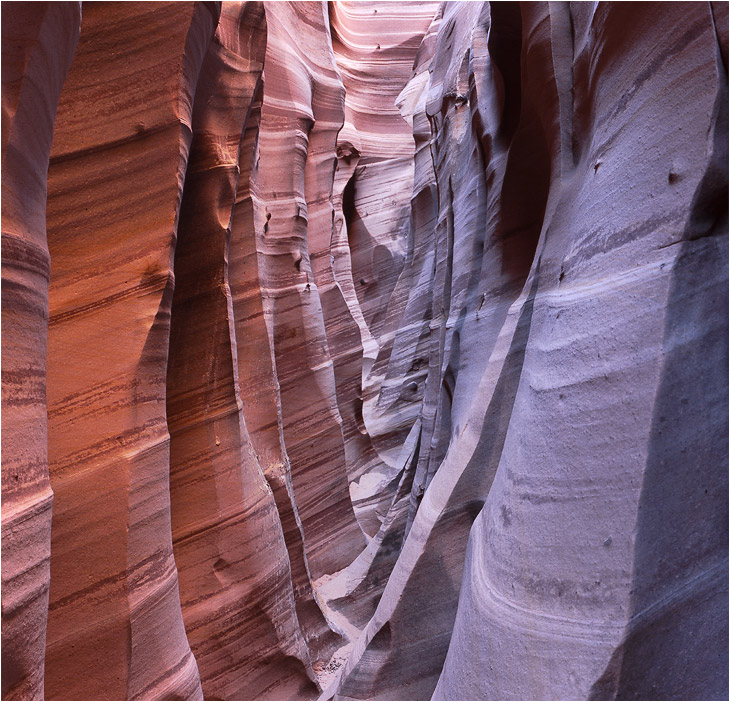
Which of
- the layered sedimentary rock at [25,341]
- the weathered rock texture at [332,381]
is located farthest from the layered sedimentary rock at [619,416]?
the layered sedimentary rock at [25,341]

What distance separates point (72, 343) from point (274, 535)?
7.09 feet

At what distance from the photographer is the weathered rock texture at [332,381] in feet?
6.41

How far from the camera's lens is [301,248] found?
6.98 m

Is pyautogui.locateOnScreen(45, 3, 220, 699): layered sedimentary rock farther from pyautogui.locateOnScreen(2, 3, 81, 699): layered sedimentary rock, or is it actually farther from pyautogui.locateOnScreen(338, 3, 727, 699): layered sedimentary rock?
pyautogui.locateOnScreen(338, 3, 727, 699): layered sedimentary rock

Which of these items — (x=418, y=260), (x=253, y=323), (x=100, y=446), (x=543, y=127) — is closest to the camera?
(x=100, y=446)

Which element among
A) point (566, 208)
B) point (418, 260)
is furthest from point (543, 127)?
point (418, 260)

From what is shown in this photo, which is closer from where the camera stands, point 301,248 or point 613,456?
point 613,456

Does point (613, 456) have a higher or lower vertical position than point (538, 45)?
lower

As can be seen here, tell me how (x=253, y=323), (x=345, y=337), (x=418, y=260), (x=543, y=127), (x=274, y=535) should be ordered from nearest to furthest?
1. (x=543, y=127)
2. (x=274, y=535)
3. (x=253, y=323)
4. (x=345, y=337)
5. (x=418, y=260)

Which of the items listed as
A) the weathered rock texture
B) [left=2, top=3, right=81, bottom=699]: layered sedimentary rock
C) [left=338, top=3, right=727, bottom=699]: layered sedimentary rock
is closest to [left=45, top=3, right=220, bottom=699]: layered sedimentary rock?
the weathered rock texture

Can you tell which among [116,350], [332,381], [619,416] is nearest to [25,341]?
[116,350]

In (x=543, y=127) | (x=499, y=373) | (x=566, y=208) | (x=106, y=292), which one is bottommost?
(x=499, y=373)

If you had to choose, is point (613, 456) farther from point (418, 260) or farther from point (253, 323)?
point (418, 260)

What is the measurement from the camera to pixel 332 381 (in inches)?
286
